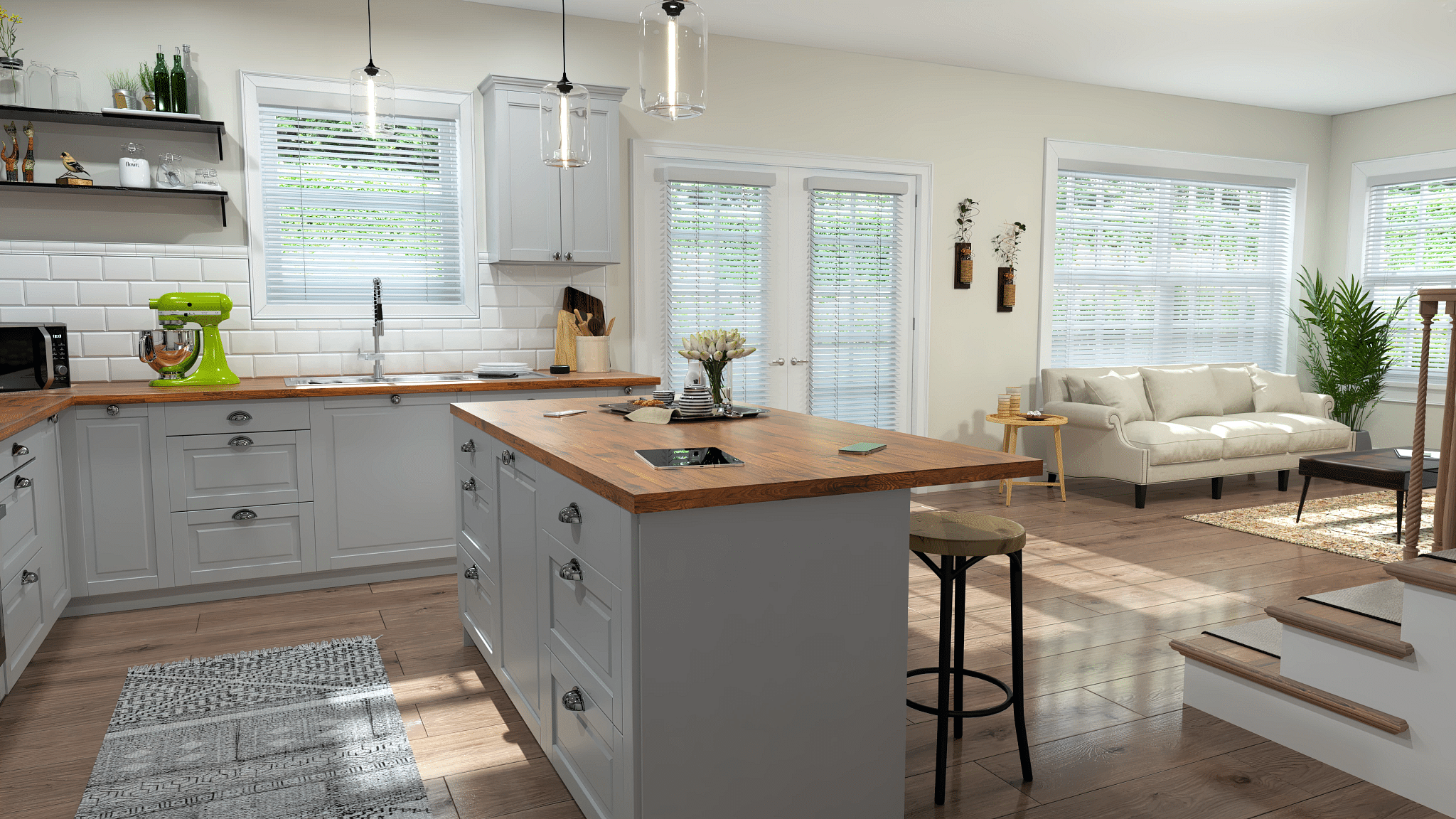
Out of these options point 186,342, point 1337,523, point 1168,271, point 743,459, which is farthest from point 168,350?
point 1168,271

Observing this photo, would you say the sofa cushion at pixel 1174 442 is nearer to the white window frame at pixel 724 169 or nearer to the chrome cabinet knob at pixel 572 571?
the white window frame at pixel 724 169

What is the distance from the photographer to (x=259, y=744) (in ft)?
8.81

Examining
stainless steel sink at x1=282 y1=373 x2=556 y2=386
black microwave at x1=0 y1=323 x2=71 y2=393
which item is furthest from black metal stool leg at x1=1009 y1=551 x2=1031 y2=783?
black microwave at x1=0 y1=323 x2=71 y2=393

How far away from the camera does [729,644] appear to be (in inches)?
76.1

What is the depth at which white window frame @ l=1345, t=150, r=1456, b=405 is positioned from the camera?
23.5ft

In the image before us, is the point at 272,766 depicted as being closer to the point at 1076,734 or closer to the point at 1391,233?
the point at 1076,734

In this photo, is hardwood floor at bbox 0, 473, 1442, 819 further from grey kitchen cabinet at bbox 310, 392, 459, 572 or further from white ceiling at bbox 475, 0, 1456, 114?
white ceiling at bbox 475, 0, 1456, 114

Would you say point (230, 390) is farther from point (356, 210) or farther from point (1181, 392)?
point (1181, 392)

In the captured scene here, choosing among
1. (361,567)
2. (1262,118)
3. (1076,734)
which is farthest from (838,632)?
(1262,118)

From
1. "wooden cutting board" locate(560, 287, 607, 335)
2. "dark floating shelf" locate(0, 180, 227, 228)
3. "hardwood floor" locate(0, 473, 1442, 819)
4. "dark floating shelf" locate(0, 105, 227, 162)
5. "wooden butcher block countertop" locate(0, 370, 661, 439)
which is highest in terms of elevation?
"dark floating shelf" locate(0, 105, 227, 162)

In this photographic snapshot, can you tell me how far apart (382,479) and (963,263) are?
13.2 ft

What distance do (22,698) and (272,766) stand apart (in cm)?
111

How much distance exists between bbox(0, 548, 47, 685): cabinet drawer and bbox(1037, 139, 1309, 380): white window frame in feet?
19.6

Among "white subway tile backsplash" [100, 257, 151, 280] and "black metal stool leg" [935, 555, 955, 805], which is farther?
"white subway tile backsplash" [100, 257, 151, 280]
